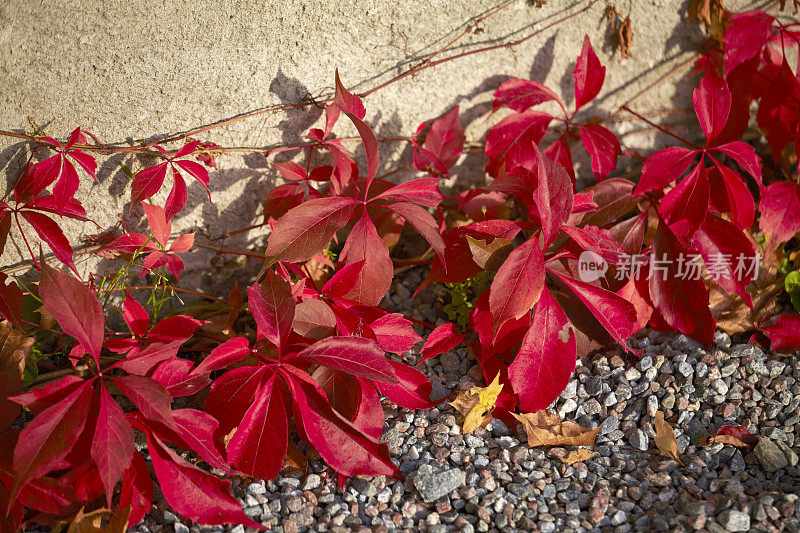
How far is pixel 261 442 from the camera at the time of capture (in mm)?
1150

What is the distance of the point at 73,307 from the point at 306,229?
49 centimetres

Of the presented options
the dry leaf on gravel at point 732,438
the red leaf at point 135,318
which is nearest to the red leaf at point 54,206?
the red leaf at point 135,318

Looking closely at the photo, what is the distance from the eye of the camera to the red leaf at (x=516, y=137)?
5.86ft

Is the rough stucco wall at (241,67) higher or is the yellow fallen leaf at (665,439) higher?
the rough stucco wall at (241,67)

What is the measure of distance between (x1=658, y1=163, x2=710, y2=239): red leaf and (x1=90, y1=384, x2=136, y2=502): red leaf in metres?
1.39

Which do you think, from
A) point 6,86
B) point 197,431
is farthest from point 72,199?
point 197,431

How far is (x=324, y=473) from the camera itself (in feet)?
4.14

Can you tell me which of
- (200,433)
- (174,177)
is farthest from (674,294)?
(174,177)

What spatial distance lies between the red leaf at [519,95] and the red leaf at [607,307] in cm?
64

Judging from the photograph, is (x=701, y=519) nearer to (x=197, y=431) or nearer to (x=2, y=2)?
(x=197, y=431)

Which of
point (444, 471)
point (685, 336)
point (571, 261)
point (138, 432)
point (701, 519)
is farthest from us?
point (685, 336)

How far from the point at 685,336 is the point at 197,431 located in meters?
1.31

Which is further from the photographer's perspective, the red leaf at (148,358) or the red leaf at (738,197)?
the red leaf at (738,197)

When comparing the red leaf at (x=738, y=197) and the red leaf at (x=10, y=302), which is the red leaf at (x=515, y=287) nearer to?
the red leaf at (x=738, y=197)
